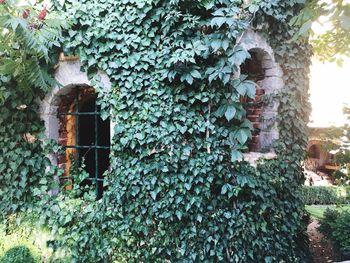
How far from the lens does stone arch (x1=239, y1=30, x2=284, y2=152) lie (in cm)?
443

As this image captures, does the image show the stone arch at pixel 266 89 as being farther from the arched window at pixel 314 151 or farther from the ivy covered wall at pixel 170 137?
the arched window at pixel 314 151

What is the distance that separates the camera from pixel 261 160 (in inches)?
169

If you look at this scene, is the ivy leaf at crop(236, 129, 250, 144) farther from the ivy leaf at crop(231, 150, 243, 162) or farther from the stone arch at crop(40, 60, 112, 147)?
the stone arch at crop(40, 60, 112, 147)

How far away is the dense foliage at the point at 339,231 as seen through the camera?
15.6ft

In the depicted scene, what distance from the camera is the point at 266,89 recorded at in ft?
15.1

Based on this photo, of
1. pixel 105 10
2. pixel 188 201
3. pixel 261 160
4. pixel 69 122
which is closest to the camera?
pixel 188 201

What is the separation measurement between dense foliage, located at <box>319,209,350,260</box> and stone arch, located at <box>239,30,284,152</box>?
162 cm

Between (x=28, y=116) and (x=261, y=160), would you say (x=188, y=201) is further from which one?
(x=28, y=116)

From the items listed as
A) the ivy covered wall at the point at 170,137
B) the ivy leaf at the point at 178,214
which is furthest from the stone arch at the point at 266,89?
the ivy leaf at the point at 178,214

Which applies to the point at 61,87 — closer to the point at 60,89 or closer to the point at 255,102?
the point at 60,89

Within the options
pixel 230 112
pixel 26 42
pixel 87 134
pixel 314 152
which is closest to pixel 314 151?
pixel 314 152

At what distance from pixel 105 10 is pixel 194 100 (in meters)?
1.51

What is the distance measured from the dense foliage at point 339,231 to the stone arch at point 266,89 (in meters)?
1.62

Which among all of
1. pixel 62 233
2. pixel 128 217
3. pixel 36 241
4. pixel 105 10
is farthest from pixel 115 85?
pixel 36 241
